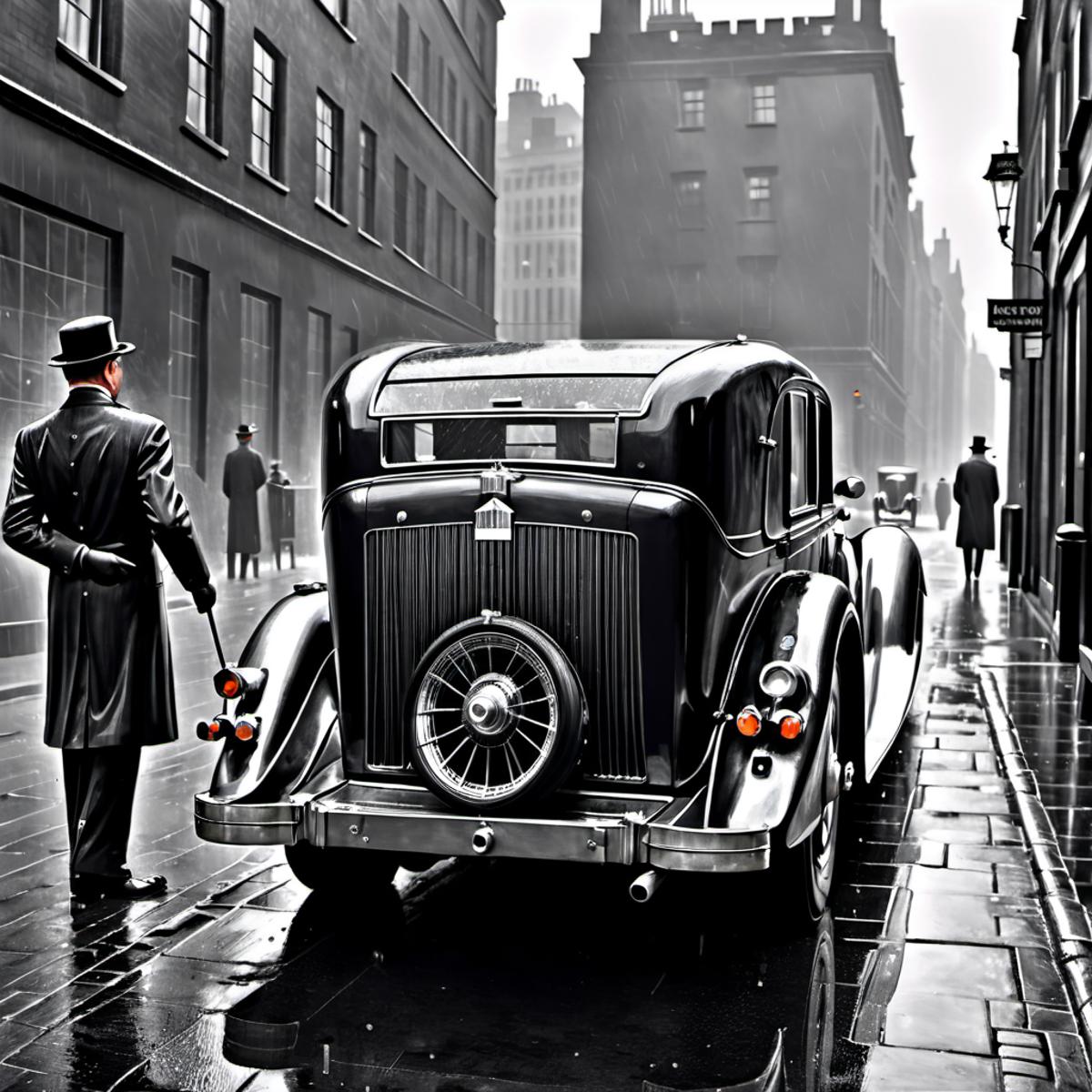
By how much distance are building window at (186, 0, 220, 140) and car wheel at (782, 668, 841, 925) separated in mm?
14859

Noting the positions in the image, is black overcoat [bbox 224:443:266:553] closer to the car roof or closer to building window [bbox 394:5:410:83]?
building window [bbox 394:5:410:83]

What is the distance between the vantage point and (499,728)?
14.2ft

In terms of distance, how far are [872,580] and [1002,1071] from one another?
15.2ft

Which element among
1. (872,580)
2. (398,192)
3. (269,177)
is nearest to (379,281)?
(398,192)

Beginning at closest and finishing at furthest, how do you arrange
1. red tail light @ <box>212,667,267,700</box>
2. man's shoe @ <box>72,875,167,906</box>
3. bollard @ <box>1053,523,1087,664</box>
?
1. red tail light @ <box>212,667,267,700</box>
2. man's shoe @ <box>72,875,167,906</box>
3. bollard @ <box>1053,523,1087,664</box>

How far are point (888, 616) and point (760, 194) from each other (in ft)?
143

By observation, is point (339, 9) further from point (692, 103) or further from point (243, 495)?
point (692, 103)

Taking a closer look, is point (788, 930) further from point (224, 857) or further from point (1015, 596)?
point (1015, 596)

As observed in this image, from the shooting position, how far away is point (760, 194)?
4894 cm

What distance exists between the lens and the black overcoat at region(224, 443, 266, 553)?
718 inches

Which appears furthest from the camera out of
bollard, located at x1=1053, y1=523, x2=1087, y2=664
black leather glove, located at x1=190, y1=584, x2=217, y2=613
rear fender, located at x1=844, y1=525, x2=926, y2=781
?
bollard, located at x1=1053, y1=523, x2=1087, y2=664

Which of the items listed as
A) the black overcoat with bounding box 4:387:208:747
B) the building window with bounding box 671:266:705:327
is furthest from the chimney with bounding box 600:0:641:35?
the black overcoat with bounding box 4:387:208:747

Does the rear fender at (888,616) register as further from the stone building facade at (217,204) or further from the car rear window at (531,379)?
the stone building facade at (217,204)

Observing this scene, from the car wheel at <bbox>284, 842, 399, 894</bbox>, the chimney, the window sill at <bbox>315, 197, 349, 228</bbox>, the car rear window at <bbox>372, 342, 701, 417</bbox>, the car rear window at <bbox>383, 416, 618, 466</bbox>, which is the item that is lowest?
the car wheel at <bbox>284, 842, 399, 894</bbox>
